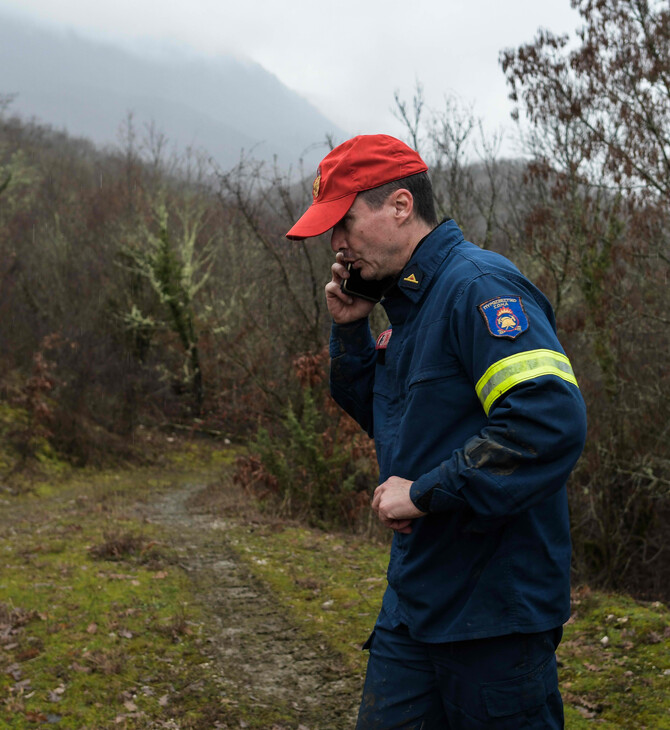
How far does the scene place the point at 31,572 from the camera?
275 inches

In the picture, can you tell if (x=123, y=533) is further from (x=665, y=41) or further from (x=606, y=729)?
(x=665, y=41)

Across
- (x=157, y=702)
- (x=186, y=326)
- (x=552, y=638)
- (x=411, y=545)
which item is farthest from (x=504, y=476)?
(x=186, y=326)

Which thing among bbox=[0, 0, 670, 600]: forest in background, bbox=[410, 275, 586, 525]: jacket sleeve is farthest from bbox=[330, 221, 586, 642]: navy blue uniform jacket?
bbox=[0, 0, 670, 600]: forest in background

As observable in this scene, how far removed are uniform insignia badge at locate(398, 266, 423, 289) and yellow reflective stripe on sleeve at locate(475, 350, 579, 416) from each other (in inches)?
17.6

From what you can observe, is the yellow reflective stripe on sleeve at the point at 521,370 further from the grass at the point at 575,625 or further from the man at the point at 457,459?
the grass at the point at 575,625

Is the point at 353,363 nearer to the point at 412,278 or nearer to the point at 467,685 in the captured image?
the point at 412,278

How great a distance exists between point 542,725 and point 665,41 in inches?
407

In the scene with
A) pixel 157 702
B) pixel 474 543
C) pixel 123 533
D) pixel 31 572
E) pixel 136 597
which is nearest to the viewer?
pixel 474 543

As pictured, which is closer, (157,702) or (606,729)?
(606,729)

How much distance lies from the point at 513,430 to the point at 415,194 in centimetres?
89

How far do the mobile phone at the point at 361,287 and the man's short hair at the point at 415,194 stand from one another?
11.8 inches

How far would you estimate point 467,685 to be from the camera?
201 cm

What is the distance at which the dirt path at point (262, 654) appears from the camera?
440 centimetres

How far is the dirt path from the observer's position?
14.4 ft
